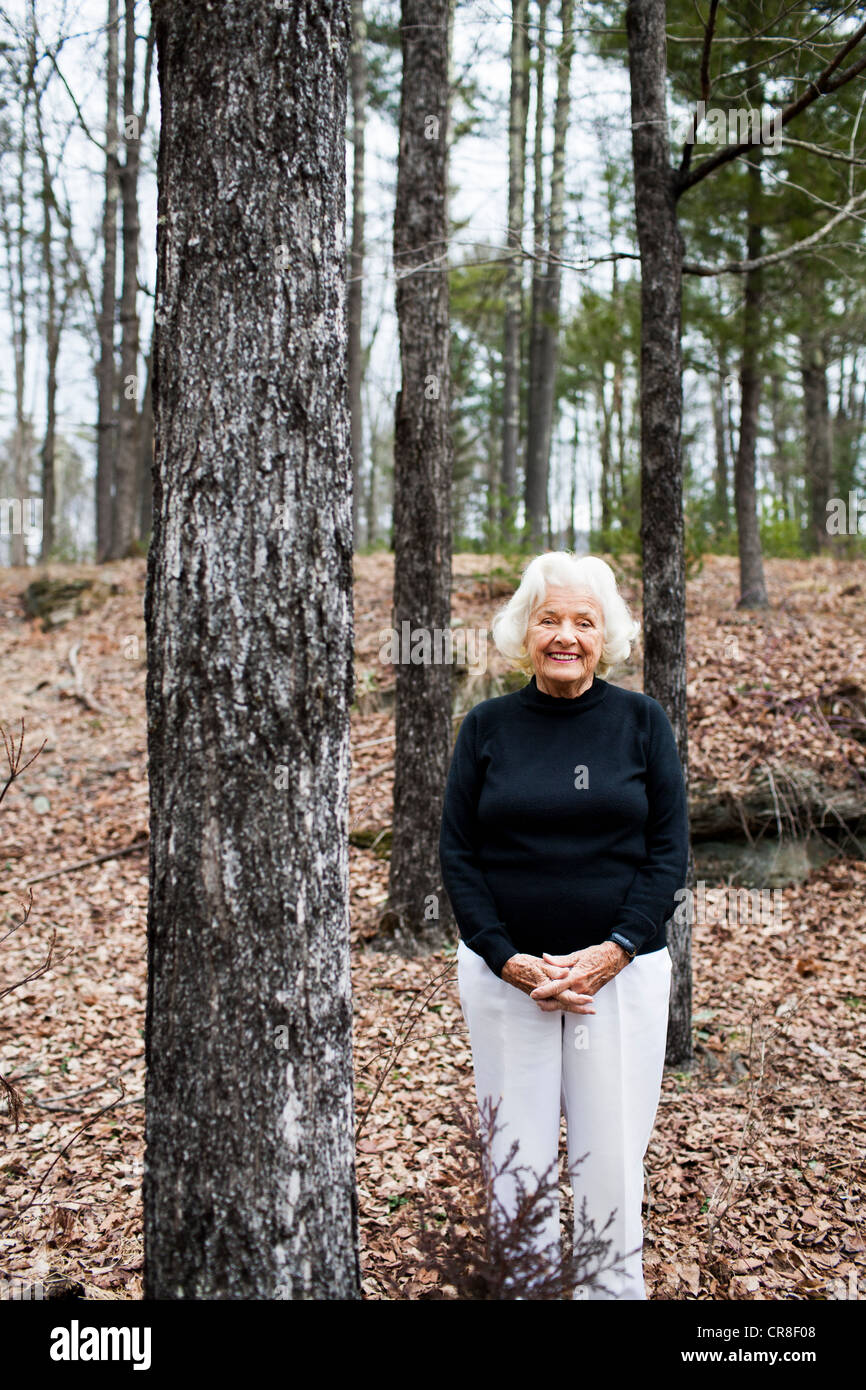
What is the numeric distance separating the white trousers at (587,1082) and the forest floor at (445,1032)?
0.20 meters

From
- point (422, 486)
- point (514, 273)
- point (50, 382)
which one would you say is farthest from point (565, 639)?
point (50, 382)

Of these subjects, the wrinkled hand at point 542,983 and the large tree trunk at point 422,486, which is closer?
the wrinkled hand at point 542,983

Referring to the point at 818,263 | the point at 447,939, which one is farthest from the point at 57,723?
the point at 818,263

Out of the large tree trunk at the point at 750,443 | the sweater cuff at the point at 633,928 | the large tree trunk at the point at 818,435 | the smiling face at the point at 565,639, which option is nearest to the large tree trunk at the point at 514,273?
the large tree trunk at the point at 750,443

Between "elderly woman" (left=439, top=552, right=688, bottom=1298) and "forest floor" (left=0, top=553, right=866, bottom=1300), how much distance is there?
0.28 metres

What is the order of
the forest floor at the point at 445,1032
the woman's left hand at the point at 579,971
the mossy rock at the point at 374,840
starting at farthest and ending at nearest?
the mossy rock at the point at 374,840
the forest floor at the point at 445,1032
the woman's left hand at the point at 579,971

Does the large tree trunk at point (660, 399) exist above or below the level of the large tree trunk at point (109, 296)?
below

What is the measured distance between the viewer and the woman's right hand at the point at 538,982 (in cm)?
237

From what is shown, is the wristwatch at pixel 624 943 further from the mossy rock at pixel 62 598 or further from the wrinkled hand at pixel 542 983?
the mossy rock at pixel 62 598

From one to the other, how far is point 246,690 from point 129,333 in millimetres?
13959

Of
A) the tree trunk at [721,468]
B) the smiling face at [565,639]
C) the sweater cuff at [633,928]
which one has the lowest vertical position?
the sweater cuff at [633,928]

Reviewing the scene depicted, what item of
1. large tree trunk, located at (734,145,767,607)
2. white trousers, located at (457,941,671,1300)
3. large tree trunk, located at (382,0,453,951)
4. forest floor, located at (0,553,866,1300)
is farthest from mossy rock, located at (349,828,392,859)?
large tree trunk, located at (734,145,767,607)

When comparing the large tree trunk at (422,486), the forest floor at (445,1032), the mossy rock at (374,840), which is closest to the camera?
the forest floor at (445,1032)

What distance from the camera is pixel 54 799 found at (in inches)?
330
